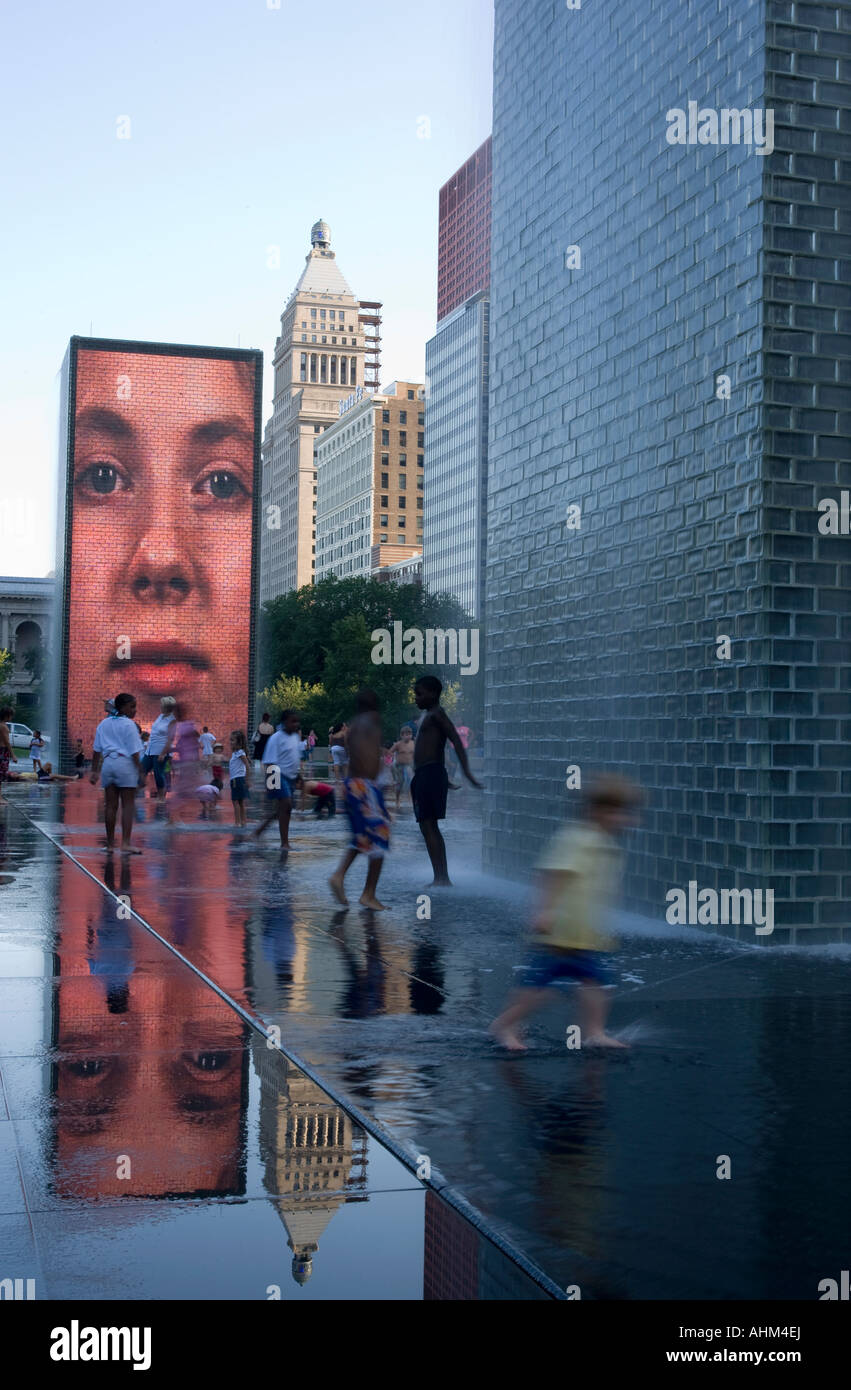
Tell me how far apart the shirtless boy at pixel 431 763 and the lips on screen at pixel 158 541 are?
32.7 m

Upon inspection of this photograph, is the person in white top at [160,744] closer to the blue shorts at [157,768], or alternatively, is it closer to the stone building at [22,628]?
the blue shorts at [157,768]

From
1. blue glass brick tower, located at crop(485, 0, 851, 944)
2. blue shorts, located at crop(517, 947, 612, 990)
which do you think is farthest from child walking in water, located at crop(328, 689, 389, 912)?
blue shorts, located at crop(517, 947, 612, 990)

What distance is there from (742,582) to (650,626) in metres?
1.40

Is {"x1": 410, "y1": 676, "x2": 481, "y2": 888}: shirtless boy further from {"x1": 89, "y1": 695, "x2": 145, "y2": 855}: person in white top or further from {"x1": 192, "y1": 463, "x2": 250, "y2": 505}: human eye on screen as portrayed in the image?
{"x1": 192, "y1": 463, "x2": 250, "y2": 505}: human eye on screen

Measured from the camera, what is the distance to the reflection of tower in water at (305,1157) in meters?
3.98

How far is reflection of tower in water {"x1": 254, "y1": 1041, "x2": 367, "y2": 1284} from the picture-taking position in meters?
3.98

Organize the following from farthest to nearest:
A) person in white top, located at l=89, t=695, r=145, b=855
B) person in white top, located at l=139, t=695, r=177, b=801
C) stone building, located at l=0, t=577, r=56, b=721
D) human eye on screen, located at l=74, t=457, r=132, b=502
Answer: stone building, located at l=0, t=577, r=56, b=721, human eye on screen, located at l=74, t=457, r=132, b=502, person in white top, located at l=139, t=695, r=177, b=801, person in white top, located at l=89, t=695, r=145, b=855

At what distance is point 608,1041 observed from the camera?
618 centimetres

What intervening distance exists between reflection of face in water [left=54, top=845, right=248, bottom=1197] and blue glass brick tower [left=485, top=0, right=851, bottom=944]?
4.07 meters

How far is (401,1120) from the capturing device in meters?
5.01

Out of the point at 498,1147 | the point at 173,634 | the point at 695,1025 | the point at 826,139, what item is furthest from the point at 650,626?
the point at 173,634

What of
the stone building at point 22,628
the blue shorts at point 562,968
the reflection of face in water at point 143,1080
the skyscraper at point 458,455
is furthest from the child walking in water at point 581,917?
Answer: the skyscraper at point 458,455

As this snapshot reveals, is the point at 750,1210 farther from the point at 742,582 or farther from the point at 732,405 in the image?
the point at 732,405

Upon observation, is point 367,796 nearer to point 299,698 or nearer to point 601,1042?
point 601,1042
